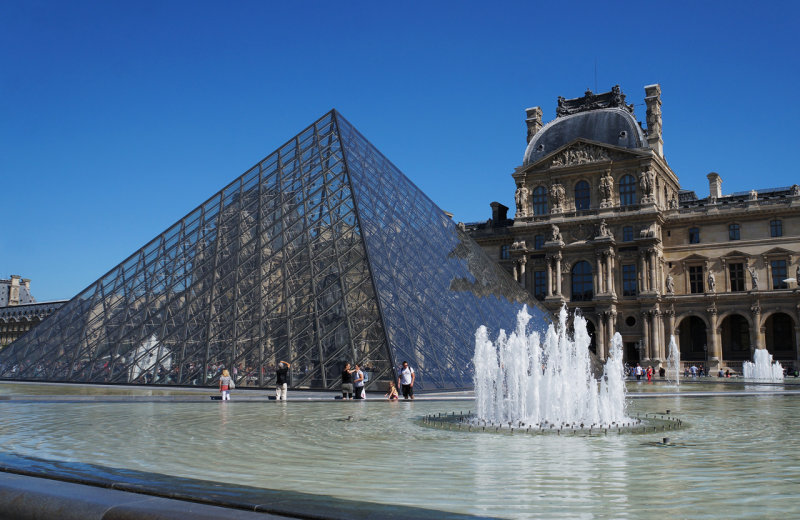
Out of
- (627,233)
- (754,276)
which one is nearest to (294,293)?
(627,233)

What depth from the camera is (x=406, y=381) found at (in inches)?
585

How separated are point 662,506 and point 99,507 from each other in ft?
10.9

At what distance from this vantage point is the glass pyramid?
56.3 feet

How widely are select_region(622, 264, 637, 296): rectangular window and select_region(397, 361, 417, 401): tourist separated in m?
32.6

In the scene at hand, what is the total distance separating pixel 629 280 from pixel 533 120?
1415 cm

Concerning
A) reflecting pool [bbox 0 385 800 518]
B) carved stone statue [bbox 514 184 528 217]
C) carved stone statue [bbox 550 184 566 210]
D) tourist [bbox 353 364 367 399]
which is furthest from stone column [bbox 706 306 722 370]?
tourist [bbox 353 364 367 399]

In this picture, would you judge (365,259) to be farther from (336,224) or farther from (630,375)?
(630,375)

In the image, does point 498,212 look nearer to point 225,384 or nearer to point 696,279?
point 696,279

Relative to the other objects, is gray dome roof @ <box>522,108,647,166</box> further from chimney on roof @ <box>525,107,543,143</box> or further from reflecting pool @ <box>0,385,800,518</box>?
reflecting pool @ <box>0,385,800,518</box>

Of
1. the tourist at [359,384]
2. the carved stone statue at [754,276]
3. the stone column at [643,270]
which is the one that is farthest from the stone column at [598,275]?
the tourist at [359,384]

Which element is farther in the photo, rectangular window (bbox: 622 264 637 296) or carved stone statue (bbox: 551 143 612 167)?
A: carved stone statue (bbox: 551 143 612 167)

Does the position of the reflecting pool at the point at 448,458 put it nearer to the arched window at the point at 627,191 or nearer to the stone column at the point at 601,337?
the stone column at the point at 601,337

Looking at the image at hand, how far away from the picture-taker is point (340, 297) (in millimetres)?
17453

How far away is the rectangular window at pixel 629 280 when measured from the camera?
146ft
